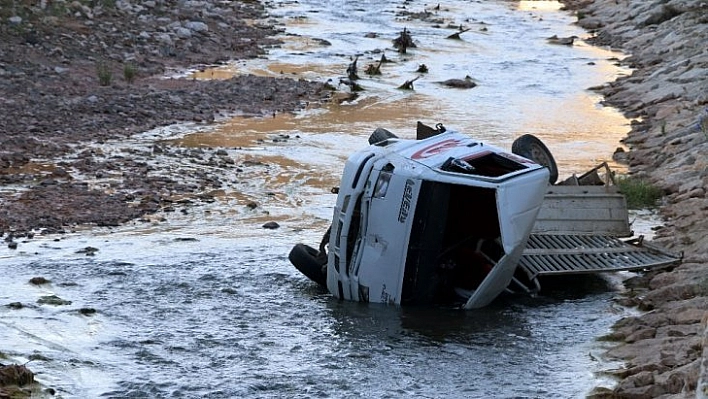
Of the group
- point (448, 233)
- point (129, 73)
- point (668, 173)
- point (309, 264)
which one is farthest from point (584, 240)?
point (129, 73)

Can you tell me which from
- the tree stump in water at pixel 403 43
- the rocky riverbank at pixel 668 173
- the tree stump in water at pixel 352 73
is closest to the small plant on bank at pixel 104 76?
the tree stump in water at pixel 352 73

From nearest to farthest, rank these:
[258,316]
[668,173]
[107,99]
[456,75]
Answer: [258,316]
[668,173]
[107,99]
[456,75]

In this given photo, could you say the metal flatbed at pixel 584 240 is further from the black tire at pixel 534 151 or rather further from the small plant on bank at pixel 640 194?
the small plant on bank at pixel 640 194

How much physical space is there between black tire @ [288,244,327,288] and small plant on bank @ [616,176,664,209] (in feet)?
15.5

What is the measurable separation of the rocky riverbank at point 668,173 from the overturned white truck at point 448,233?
0.81 metres

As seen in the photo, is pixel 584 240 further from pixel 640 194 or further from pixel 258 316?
pixel 258 316

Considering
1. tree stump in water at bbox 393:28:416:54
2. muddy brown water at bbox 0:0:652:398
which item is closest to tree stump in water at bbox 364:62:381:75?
tree stump in water at bbox 393:28:416:54

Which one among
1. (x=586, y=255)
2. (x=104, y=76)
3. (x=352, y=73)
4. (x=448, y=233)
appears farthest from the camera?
(x=352, y=73)

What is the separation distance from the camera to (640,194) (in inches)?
603


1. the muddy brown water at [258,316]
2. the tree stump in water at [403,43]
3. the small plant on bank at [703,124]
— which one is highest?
the small plant on bank at [703,124]

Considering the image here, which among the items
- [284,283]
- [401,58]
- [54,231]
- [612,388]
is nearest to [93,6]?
[401,58]

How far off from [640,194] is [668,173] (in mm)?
1248

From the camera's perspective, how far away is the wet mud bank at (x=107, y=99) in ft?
49.9

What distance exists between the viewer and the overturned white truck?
10922 millimetres
